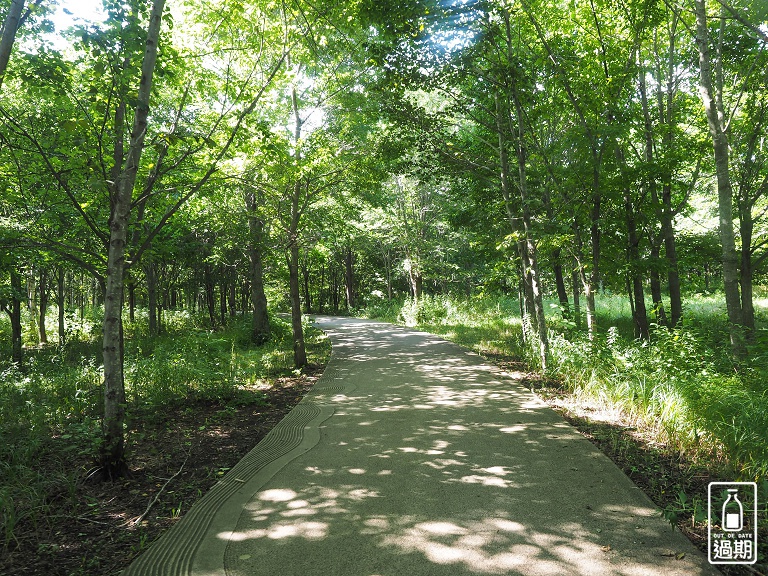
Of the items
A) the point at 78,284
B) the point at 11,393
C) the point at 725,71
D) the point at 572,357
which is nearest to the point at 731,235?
the point at 572,357

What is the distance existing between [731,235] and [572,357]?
121 inches

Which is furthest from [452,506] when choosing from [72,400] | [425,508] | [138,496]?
[72,400]

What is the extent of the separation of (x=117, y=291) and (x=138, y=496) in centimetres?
192

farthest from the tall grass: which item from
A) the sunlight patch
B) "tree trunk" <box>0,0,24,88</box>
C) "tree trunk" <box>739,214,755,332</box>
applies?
"tree trunk" <box>0,0,24,88</box>

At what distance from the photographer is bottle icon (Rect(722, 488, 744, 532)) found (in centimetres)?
307

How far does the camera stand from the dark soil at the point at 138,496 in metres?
3.01

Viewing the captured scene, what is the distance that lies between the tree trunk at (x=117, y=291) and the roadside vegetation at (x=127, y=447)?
0.54 ft

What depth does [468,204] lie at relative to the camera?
14.4 metres

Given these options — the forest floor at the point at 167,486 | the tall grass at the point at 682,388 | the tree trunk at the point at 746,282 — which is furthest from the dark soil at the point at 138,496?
the tree trunk at the point at 746,282

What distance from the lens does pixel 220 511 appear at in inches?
144

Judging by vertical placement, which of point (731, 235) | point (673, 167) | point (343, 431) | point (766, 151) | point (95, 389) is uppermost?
point (766, 151)

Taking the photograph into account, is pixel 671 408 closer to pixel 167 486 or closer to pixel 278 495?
pixel 278 495

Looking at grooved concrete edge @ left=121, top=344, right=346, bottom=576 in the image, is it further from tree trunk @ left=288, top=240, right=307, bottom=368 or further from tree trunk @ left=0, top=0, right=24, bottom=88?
tree trunk @ left=0, top=0, right=24, bottom=88

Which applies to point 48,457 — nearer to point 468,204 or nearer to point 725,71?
point 468,204
